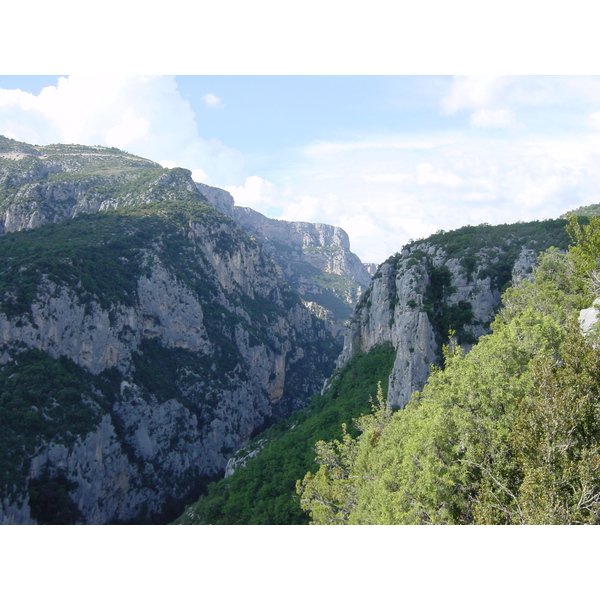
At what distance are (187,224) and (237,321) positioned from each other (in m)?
27.6

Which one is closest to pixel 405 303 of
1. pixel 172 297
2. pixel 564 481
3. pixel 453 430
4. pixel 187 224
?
pixel 453 430

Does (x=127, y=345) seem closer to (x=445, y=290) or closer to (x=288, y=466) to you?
(x=288, y=466)

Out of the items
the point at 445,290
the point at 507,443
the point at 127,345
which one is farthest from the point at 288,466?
the point at 127,345

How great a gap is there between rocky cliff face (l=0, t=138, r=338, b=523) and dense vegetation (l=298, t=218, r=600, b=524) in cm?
4591

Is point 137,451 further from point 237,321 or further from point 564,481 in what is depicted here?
point 564,481

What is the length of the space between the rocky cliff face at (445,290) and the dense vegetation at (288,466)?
5.09 metres

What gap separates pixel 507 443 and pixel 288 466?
32874 millimetres

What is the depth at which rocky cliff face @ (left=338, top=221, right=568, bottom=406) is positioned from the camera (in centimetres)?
4022

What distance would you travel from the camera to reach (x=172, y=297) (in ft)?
270

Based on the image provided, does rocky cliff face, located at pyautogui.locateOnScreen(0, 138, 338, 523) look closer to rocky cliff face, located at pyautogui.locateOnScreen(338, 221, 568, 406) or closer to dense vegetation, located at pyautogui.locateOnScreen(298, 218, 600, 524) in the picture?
rocky cliff face, located at pyautogui.locateOnScreen(338, 221, 568, 406)

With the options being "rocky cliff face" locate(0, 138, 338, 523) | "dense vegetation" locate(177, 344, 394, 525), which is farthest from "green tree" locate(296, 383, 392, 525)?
"rocky cliff face" locate(0, 138, 338, 523)

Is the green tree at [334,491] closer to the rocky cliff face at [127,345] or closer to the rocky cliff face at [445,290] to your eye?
the rocky cliff face at [445,290]

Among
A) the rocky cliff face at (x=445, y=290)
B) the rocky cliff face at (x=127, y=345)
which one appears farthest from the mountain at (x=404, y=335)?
the rocky cliff face at (x=127, y=345)

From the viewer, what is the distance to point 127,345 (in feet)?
231
